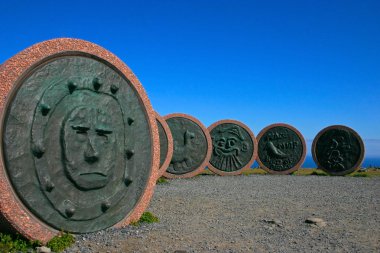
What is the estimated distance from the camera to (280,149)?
14680 millimetres

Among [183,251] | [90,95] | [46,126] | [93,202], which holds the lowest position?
[183,251]

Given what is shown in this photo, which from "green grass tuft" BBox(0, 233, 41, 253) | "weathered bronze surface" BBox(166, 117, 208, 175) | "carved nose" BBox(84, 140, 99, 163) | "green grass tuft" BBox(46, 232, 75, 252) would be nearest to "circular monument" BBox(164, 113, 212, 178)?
"weathered bronze surface" BBox(166, 117, 208, 175)

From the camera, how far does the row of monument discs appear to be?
4.14 metres

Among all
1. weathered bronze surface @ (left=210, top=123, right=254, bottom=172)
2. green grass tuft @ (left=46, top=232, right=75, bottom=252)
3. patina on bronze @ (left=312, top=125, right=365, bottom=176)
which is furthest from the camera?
patina on bronze @ (left=312, top=125, right=365, bottom=176)

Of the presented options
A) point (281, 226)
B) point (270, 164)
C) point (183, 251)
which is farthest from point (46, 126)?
point (270, 164)

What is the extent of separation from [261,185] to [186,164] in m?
2.66

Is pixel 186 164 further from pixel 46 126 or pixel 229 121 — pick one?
pixel 46 126

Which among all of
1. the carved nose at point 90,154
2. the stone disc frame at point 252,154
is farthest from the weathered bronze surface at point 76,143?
the stone disc frame at point 252,154

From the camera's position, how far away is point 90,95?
4.85m

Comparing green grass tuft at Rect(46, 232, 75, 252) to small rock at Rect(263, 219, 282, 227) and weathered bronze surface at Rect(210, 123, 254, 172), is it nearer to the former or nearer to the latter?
small rock at Rect(263, 219, 282, 227)

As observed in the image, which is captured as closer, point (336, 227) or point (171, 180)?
point (336, 227)

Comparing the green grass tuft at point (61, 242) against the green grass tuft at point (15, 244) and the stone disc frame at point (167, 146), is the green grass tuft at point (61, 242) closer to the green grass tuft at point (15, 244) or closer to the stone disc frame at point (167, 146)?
the green grass tuft at point (15, 244)

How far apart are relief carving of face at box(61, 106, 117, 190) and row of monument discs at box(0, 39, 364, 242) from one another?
0.01m

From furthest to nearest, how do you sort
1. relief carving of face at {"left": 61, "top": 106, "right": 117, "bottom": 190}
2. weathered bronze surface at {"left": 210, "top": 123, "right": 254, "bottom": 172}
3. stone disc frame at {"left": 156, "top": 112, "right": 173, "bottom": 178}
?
1. weathered bronze surface at {"left": 210, "top": 123, "right": 254, "bottom": 172}
2. stone disc frame at {"left": 156, "top": 112, "right": 173, "bottom": 178}
3. relief carving of face at {"left": 61, "top": 106, "right": 117, "bottom": 190}
